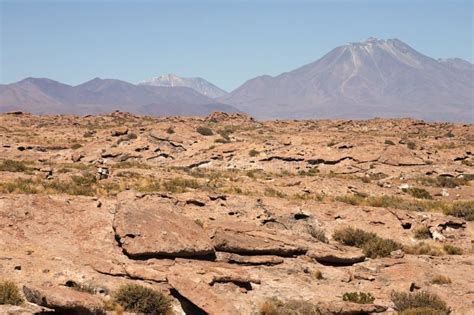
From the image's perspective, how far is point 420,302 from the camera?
13867mm

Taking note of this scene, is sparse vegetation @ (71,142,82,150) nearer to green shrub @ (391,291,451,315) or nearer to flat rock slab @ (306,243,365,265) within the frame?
flat rock slab @ (306,243,365,265)

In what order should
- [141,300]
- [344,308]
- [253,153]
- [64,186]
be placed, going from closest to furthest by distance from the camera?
[141,300] → [344,308] → [64,186] → [253,153]

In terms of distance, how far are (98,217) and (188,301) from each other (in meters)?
5.28

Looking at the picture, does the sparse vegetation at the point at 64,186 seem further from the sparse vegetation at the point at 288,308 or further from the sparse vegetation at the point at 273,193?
the sparse vegetation at the point at 288,308

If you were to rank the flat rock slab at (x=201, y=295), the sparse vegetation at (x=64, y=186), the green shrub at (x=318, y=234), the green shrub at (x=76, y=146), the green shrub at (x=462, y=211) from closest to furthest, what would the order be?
the flat rock slab at (x=201, y=295) < the green shrub at (x=318, y=234) < the sparse vegetation at (x=64, y=186) < the green shrub at (x=462, y=211) < the green shrub at (x=76, y=146)

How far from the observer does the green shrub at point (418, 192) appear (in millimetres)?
28891

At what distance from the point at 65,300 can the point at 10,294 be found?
66.3 inches

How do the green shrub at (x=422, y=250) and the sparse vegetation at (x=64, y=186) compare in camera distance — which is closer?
the green shrub at (x=422, y=250)

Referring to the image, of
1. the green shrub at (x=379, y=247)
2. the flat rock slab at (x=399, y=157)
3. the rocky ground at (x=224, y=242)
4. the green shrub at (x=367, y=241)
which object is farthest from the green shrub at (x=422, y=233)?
the flat rock slab at (x=399, y=157)

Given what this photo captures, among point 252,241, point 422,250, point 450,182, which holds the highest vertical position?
point 252,241

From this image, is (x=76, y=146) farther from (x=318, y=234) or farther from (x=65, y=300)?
(x=65, y=300)

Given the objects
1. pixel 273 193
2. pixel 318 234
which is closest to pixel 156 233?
pixel 318 234

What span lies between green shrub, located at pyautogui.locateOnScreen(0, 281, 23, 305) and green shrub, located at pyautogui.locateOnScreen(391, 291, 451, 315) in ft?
31.8

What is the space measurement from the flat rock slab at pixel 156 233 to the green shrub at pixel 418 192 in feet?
56.4
